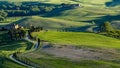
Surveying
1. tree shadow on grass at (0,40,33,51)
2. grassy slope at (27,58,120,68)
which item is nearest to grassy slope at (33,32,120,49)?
tree shadow on grass at (0,40,33,51)

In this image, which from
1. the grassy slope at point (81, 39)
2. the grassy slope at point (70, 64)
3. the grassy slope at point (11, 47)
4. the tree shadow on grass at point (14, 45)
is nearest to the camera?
the grassy slope at point (70, 64)

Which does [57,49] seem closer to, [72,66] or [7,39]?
[72,66]

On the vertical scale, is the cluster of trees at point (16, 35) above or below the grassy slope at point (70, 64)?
above

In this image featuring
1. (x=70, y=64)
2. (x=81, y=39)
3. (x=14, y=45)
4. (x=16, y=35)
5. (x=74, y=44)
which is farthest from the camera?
(x=16, y=35)

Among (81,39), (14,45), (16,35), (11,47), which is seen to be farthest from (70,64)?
(16,35)

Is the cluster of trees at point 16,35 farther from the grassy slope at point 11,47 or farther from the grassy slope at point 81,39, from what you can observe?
the grassy slope at point 81,39

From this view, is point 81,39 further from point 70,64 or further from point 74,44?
point 70,64

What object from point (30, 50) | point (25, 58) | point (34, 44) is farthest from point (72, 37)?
point (25, 58)

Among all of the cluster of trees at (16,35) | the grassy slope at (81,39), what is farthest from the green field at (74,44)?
the cluster of trees at (16,35)

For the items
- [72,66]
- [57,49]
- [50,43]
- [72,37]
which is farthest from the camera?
[72,37]
